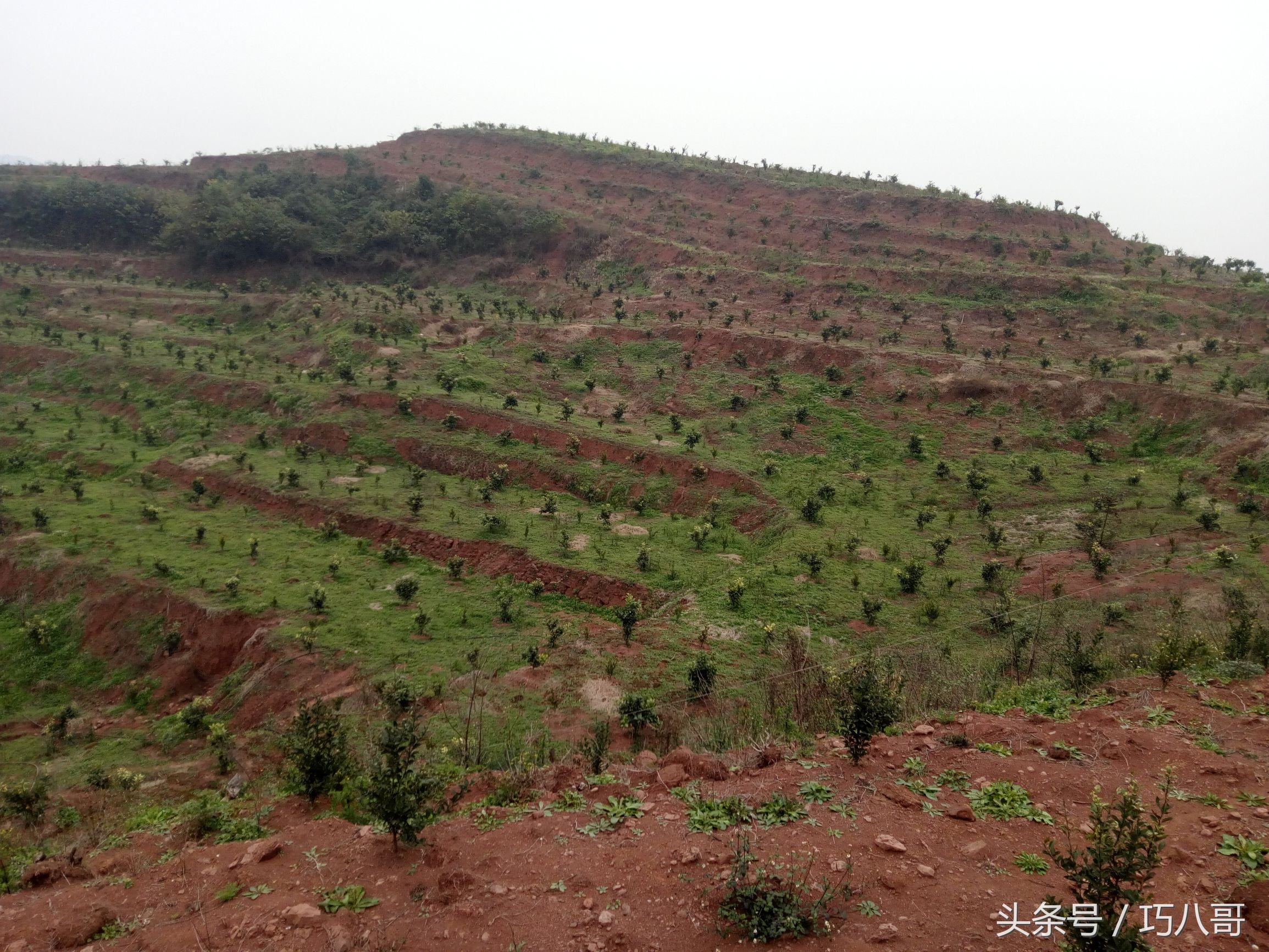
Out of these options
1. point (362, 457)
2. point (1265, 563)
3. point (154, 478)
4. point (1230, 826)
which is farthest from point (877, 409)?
point (154, 478)

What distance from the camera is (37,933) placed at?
5.60 m

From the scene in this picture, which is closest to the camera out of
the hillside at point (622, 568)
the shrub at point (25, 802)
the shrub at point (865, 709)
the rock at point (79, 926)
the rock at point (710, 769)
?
the rock at point (79, 926)

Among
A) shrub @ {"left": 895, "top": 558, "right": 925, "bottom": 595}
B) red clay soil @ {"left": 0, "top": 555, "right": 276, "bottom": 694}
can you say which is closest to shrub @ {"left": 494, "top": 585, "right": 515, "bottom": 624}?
red clay soil @ {"left": 0, "top": 555, "right": 276, "bottom": 694}

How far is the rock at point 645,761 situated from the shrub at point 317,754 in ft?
11.5

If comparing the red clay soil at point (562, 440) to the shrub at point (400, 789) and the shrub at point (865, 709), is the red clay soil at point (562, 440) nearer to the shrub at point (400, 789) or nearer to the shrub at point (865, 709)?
the shrub at point (865, 709)

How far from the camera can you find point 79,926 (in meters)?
5.56

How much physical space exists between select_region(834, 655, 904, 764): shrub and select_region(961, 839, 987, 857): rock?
4.88ft

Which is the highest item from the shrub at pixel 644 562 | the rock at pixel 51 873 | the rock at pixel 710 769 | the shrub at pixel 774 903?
the shrub at pixel 774 903

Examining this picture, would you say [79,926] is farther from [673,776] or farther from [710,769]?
[710,769]

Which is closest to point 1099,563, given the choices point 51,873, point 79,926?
point 79,926

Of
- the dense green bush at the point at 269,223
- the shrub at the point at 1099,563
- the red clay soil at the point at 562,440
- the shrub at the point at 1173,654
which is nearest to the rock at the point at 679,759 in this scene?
the shrub at the point at 1173,654

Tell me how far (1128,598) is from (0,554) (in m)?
29.9

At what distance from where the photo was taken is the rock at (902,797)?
6.44m

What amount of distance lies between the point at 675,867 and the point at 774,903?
1054mm
